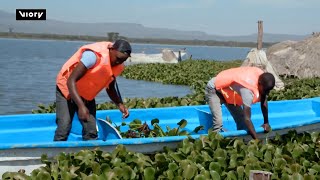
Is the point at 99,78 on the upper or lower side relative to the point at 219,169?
upper

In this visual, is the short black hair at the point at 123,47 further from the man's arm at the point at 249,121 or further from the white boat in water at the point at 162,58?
the white boat in water at the point at 162,58

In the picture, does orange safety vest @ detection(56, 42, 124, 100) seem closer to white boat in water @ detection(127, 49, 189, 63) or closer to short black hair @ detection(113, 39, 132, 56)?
short black hair @ detection(113, 39, 132, 56)

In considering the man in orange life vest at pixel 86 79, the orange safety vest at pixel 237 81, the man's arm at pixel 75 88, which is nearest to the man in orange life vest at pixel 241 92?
the orange safety vest at pixel 237 81

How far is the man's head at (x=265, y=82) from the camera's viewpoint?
713 centimetres

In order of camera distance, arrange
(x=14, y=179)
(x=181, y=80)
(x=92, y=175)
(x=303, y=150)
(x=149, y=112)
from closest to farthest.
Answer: (x=92, y=175)
(x=14, y=179)
(x=303, y=150)
(x=149, y=112)
(x=181, y=80)

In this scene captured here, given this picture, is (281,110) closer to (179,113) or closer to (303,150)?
(179,113)

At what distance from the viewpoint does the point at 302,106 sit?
Answer: 1123cm

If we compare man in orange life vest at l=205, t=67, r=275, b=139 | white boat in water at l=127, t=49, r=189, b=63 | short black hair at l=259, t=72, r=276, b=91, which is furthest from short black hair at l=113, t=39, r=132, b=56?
white boat in water at l=127, t=49, r=189, b=63

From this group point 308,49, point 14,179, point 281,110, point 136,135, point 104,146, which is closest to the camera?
point 14,179

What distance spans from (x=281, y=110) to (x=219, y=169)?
4689 mm

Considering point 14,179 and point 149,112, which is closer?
point 14,179

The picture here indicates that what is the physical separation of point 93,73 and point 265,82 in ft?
7.29

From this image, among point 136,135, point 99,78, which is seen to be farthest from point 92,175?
point 136,135

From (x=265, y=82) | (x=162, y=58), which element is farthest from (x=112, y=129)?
(x=162, y=58)
